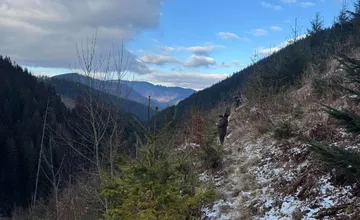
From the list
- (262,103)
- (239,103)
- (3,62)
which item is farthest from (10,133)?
(262,103)

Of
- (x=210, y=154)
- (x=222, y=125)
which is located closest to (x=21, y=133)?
(x=222, y=125)

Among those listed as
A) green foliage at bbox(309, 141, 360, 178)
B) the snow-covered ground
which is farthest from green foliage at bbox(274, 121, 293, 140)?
green foliage at bbox(309, 141, 360, 178)

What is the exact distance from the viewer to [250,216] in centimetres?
578

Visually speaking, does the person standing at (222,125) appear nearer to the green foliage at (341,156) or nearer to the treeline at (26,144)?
the green foliage at (341,156)

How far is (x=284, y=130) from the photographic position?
831 cm

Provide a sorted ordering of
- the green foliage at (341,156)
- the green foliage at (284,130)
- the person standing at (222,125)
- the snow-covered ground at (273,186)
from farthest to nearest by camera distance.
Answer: the person standing at (222,125) → the green foliage at (284,130) → the snow-covered ground at (273,186) → the green foliage at (341,156)

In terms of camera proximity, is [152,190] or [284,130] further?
[284,130]

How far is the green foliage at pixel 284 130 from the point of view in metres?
8.29

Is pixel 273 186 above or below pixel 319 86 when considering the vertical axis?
below

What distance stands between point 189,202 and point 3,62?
85.6m

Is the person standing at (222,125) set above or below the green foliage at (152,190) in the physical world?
above

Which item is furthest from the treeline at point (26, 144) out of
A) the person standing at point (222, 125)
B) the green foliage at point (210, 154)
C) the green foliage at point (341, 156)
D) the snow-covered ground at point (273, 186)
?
the green foliage at point (341, 156)

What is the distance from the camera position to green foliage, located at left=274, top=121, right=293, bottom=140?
326 inches

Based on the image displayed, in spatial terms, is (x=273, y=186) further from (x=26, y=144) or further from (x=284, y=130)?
(x=26, y=144)
